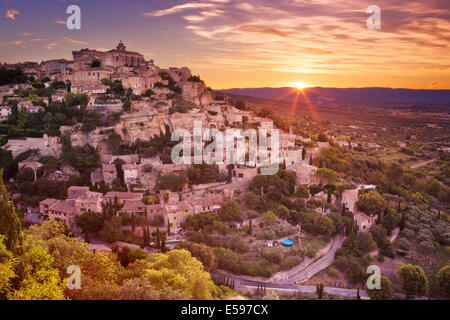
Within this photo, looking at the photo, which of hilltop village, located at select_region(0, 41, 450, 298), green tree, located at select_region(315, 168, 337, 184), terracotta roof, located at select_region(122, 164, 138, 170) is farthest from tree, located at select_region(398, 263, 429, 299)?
terracotta roof, located at select_region(122, 164, 138, 170)

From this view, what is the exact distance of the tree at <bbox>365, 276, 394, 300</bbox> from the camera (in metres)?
9.09

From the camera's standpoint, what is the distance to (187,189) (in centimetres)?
1433

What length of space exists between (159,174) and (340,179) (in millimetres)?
9425

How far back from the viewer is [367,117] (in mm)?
29156

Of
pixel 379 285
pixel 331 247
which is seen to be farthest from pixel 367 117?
pixel 379 285

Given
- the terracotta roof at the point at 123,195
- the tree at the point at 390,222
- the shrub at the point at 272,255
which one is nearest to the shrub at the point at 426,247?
the tree at the point at 390,222

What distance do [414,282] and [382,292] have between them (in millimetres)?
1322

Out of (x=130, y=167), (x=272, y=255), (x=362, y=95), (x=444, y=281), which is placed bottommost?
(x=444, y=281)

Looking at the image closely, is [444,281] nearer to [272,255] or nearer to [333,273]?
[333,273]

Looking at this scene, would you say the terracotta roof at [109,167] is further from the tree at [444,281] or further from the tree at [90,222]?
the tree at [444,281]

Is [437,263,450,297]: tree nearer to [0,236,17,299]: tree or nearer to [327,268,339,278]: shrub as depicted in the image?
[327,268,339,278]: shrub

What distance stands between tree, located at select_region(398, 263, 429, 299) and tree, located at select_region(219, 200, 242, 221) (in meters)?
5.76

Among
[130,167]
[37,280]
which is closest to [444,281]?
[37,280]
